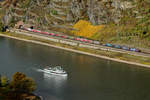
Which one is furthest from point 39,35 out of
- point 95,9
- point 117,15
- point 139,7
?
Answer: point 139,7

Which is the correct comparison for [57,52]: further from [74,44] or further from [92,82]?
[92,82]

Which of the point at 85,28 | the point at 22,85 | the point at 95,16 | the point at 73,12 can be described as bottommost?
the point at 22,85

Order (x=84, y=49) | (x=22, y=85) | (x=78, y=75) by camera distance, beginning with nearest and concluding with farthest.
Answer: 1. (x=22, y=85)
2. (x=78, y=75)
3. (x=84, y=49)

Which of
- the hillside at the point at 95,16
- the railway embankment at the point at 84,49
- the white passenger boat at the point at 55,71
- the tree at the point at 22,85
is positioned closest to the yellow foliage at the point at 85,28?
the hillside at the point at 95,16

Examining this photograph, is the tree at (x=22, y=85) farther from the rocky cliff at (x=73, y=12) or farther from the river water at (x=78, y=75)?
the rocky cliff at (x=73, y=12)

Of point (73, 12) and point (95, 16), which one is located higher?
point (73, 12)

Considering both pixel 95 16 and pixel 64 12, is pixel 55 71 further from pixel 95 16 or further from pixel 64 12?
pixel 64 12

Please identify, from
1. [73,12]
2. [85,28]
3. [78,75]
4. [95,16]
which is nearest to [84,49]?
A: [85,28]
